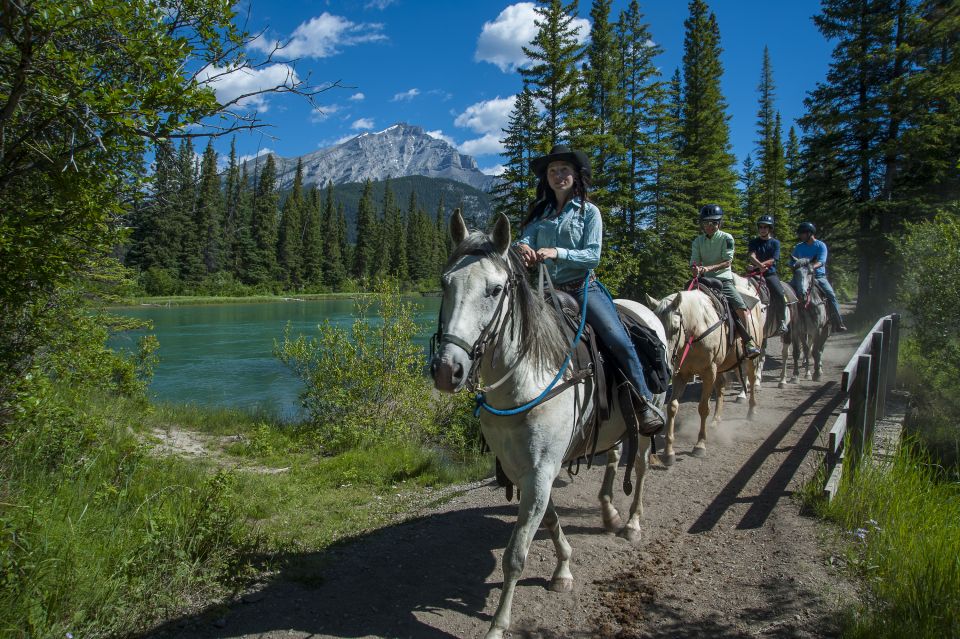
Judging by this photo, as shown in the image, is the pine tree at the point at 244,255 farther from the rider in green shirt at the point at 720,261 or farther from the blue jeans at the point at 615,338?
the blue jeans at the point at 615,338

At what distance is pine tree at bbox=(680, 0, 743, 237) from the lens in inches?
1375

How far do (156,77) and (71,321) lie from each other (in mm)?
3034

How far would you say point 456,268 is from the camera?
301 centimetres

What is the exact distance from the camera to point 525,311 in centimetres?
337

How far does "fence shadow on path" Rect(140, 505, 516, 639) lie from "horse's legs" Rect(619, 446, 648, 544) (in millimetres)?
1184

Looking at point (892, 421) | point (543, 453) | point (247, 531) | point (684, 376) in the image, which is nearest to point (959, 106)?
point (892, 421)

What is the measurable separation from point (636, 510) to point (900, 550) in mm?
2046

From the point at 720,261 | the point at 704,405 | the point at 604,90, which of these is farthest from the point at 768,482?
the point at 604,90

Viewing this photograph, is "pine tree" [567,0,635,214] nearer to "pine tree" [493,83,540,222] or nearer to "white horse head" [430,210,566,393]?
"pine tree" [493,83,540,222]

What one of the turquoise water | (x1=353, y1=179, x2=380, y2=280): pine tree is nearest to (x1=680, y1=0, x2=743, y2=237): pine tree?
the turquoise water

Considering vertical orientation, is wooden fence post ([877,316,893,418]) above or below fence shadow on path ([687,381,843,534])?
above

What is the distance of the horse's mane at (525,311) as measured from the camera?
10.2 feet

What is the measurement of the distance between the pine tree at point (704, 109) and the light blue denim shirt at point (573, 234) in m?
34.3

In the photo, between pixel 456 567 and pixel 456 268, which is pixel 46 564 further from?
pixel 456 268
